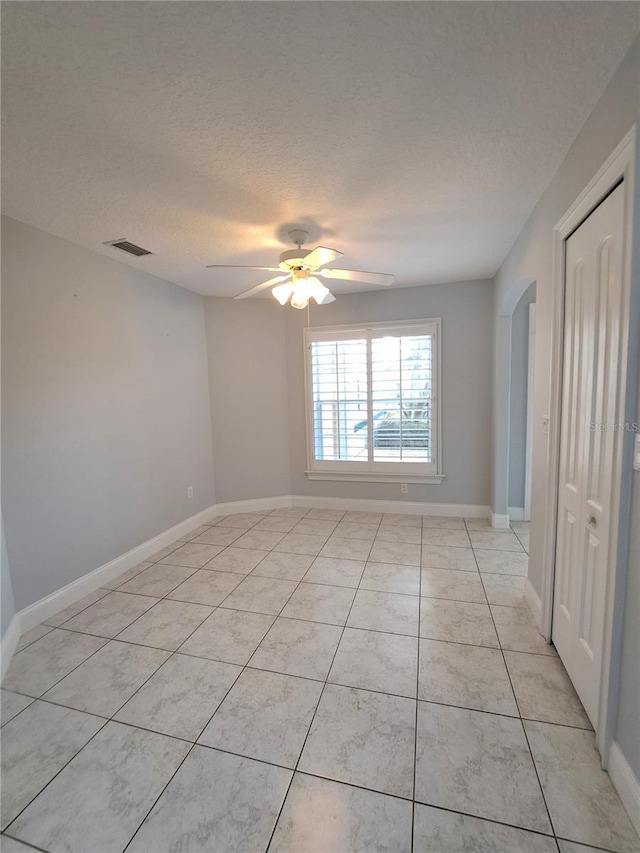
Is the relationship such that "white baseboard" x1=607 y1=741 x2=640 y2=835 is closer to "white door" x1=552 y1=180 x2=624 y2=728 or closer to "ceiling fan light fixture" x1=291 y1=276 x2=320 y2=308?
"white door" x1=552 y1=180 x2=624 y2=728

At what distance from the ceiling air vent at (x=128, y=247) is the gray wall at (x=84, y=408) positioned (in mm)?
227

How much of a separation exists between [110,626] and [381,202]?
317cm

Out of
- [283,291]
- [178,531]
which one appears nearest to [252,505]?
[178,531]

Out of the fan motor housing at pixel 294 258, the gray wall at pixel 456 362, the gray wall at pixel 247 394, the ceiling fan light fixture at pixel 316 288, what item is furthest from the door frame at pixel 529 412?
the gray wall at pixel 247 394

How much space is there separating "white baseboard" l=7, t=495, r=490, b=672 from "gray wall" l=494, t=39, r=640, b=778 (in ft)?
5.51

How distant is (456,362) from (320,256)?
2.25 metres

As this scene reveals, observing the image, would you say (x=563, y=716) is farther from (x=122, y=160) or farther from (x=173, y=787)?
(x=122, y=160)

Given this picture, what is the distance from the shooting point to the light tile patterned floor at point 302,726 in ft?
3.79

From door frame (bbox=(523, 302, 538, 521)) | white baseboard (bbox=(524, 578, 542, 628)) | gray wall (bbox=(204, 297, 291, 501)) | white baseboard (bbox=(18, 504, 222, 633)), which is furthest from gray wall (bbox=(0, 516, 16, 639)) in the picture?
door frame (bbox=(523, 302, 538, 521))

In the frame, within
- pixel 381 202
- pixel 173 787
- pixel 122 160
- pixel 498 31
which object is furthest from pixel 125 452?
pixel 498 31

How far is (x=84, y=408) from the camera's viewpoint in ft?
8.58

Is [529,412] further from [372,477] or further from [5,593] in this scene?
[5,593]

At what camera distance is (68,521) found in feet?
8.15

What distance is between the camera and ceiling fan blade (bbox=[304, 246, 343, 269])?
2.04 meters
